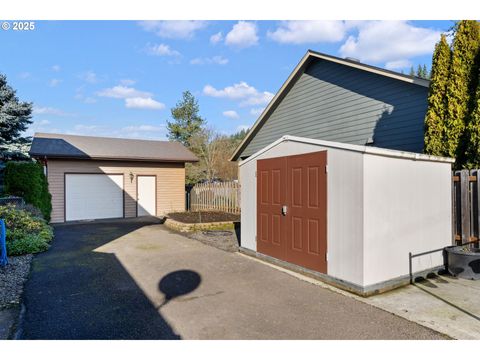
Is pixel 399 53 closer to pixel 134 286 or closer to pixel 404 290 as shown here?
pixel 404 290

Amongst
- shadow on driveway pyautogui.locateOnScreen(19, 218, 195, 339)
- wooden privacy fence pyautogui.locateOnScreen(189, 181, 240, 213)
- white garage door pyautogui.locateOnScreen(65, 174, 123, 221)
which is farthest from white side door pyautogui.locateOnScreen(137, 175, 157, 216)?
shadow on driveway pyautogui.locateOnScreen(19, 218, 195, 339)

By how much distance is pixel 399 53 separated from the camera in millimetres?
10688

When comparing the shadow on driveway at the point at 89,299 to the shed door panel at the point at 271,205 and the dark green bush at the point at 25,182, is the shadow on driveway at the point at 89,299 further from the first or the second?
the dark green bush at the point at 25,182

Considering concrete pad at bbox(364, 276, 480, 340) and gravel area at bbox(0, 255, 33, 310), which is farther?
gravel area at bbox(0, 255, 33, 310)

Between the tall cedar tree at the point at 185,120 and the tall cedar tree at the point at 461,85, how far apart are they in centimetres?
2977

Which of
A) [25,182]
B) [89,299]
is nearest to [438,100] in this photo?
[89,299]

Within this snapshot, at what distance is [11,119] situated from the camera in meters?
14.9

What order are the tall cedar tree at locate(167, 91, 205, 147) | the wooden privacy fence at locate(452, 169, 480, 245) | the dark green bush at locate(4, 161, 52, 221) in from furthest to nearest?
the tall cedar tree at locate(167, 91, 205, 147)
the dark green bush at locate(4, 161, 52, 221)
the wooden privacy fence at locate(452, 169, 480, 245)

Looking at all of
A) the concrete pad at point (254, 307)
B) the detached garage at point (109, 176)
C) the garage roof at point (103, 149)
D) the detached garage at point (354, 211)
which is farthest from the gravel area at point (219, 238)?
the garage roof at point (103, 149)

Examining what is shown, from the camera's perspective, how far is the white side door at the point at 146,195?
1502 cm

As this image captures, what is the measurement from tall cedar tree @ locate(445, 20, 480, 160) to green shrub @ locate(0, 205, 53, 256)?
950 cm

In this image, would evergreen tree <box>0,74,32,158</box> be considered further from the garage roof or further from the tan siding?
the tan siding

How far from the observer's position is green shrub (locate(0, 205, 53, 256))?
6.93 meters
